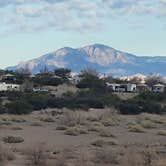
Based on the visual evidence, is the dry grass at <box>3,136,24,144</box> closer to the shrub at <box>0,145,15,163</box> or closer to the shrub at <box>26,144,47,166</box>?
the shrub at <box>26,144,47,166</box>

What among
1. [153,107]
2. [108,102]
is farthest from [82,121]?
[108,102]

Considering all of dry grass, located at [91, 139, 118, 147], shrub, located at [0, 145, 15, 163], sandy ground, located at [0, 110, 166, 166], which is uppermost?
shrub, located at [0, 145, 15, 163]

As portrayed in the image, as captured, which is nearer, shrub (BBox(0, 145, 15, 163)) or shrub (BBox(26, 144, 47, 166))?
shrub (BBox(26, 144, 47, 166))

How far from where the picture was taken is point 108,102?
6175 centimetres

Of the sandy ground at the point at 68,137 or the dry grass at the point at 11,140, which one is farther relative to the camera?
the dry grass at the point at 11,140

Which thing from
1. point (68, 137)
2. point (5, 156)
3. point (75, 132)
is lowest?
point (68, 137)

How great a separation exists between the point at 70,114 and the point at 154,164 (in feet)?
85.5

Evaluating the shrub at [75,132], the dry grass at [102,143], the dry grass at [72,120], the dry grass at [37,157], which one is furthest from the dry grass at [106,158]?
the dry grass at [72,120]

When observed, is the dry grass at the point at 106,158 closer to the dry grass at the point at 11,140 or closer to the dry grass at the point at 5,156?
the dry grass at the point at 5,156

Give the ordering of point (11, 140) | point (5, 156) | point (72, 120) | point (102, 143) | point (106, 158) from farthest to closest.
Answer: point (72, 120) < point (11, 140) < point (102, 143) < point (106, 158) < point (5, 156)

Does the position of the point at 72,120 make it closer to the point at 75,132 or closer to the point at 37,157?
the point at 75,132

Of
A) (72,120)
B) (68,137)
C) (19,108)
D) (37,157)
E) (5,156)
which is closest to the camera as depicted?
(37,157)

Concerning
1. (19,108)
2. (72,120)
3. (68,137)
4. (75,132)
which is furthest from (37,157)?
(19,108)

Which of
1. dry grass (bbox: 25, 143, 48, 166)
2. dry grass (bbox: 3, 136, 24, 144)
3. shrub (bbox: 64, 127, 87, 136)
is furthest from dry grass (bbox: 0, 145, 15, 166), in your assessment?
shrub (bbox: 64, 127, 87, 136)
